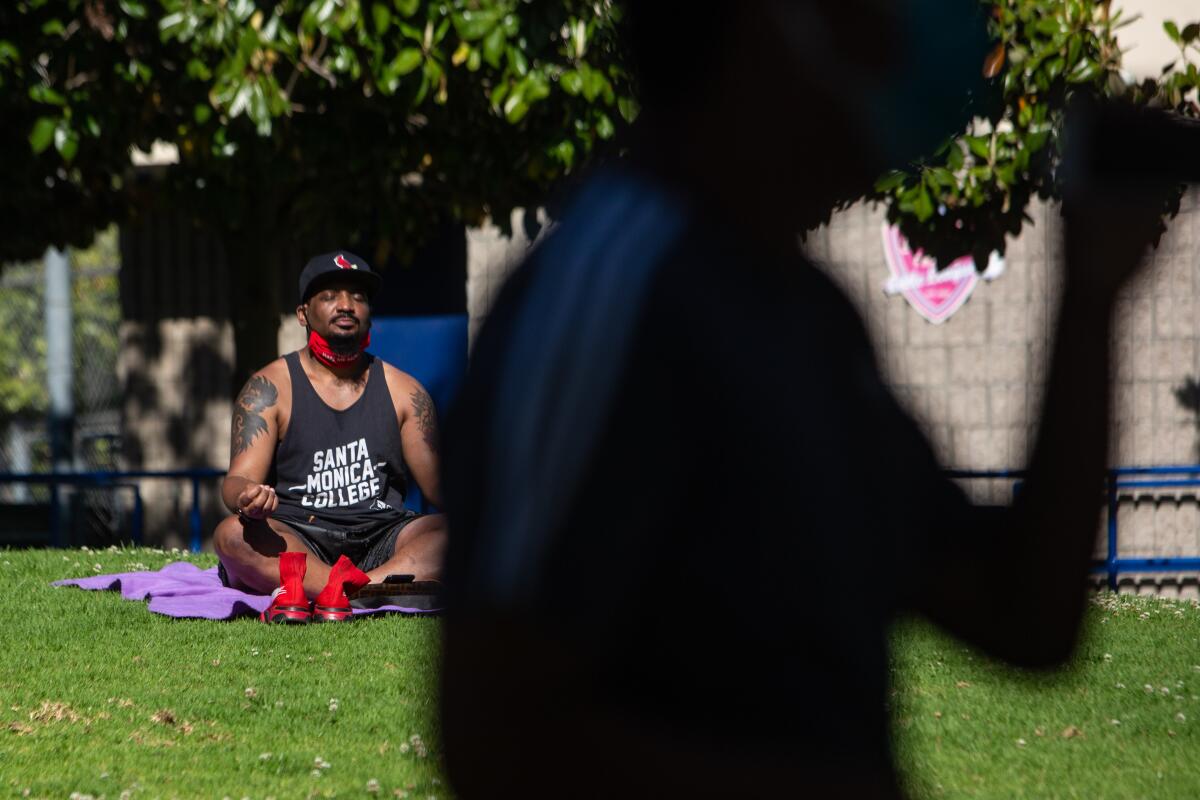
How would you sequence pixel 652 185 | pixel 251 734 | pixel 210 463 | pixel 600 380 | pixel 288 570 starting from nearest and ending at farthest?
1. pixel 600 380
2. pixel 652 185
3. pixel 251 734
4. pixel 288 570
5. pixel 210 463

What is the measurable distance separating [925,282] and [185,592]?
21.5 feet

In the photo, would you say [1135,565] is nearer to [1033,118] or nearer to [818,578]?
[1033,118]

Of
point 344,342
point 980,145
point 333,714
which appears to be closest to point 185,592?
point 344,342

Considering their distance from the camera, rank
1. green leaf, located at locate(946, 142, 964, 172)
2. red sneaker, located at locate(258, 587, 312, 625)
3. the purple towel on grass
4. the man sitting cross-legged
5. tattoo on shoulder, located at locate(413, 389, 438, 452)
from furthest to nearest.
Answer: green leaf, located at locate(946, 142, 964, 172) → tattoo on shoulder, located at locate(413, 389, 438, 452) → the man sitting cross-legged → the purple towel on grass → red sneaker, located at locate(258, 587, 312, 625)

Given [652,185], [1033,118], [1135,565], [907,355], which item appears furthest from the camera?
[907,355]

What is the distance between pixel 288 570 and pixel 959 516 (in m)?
5.73

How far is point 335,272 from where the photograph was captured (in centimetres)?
772

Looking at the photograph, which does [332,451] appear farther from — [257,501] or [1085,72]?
[1085,72]

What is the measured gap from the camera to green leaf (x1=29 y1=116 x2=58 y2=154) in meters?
8.49

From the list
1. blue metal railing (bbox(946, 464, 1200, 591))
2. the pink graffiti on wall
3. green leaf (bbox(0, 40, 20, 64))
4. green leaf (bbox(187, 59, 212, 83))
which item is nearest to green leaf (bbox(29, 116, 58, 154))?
green leaf (bbox(0, 40, 20, 64))

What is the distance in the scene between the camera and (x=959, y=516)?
1.58 m

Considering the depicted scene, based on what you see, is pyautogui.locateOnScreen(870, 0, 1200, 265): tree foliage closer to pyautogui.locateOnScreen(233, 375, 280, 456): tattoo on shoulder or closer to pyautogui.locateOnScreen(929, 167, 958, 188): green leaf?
pyautogui.locateOnScreen(929, 167, 958, 188): green leaf

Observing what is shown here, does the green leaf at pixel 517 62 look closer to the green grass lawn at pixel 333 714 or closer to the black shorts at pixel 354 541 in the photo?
the black shorts at pixel 354 541

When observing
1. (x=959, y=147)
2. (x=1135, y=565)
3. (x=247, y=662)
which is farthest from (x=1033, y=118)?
(x=247, y=662)
